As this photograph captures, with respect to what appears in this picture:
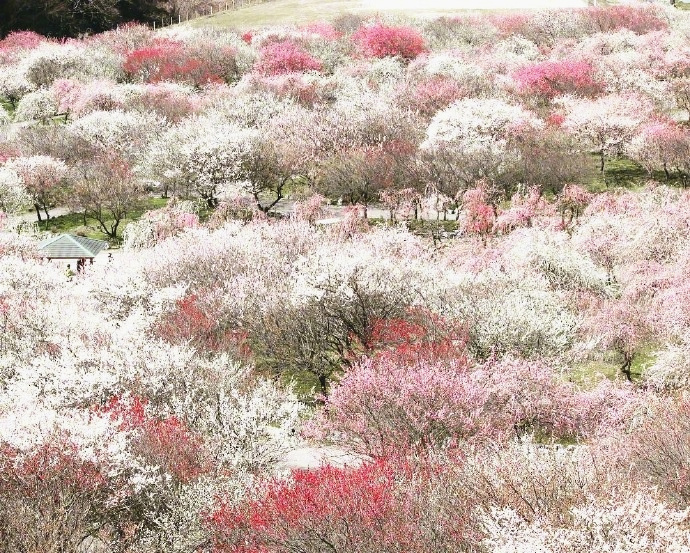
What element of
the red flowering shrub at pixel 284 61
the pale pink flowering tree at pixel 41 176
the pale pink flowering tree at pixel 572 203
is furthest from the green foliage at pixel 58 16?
the pale pink flowering tree at pixel 572 203

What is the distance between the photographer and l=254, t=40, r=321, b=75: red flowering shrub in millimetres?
76219

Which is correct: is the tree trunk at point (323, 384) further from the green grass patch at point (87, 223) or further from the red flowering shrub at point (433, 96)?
the red flowering shrub at point (433, 96)

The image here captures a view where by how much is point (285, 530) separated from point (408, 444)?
565cm

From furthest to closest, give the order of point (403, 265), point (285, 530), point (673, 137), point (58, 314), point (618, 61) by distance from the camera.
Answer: point (618, 61)
point (673, 137)
point (403, 265)
point (58, 314)
point (285, 530)

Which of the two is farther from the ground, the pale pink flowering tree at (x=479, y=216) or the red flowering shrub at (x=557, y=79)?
the red flowering shrub at (x=557, y=79)

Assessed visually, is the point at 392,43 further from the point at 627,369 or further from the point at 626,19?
the point at 627,369

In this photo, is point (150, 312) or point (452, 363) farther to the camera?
point (150, 312)

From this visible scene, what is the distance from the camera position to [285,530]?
49.8 ft

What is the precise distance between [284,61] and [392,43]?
41.8ft

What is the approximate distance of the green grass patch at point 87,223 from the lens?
169 feet

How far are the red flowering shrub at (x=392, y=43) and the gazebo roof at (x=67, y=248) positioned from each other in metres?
48.3

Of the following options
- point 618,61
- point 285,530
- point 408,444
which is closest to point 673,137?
point 618,61

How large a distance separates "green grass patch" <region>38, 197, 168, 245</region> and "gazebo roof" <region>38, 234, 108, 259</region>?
763 centimetres

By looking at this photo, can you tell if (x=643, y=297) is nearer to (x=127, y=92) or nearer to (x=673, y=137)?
(x=673, y=137)
